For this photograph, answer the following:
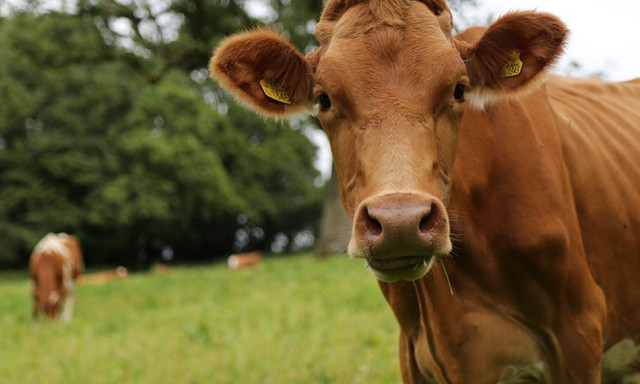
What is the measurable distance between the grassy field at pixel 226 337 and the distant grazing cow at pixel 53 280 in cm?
44

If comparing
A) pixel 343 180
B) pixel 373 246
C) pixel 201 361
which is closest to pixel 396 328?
pixel 201 361

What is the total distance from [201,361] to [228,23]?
12.2 meters

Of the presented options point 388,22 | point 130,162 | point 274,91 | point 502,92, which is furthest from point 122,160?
point 388,22

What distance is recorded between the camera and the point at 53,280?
47.4 feet

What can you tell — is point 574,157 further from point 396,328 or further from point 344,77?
point 396,328

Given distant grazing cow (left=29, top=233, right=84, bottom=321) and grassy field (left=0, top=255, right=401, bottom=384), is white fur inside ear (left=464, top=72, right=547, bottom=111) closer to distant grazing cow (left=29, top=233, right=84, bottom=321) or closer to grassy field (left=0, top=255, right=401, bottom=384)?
grassy field (left=0, top=255, right=401, bottom=384)

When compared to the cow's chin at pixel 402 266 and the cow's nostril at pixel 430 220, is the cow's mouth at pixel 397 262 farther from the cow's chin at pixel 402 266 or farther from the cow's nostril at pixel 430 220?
the cow's nostril at pixel 430 220

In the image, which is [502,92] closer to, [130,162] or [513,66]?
[513,66]

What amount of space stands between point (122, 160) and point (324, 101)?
33.2 meters

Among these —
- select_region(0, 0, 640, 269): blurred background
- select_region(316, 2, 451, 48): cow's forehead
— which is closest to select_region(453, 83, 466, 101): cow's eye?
select_region(316, 2, 451, 48): cow's forehead

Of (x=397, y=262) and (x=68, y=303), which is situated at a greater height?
(x=397, y=262)

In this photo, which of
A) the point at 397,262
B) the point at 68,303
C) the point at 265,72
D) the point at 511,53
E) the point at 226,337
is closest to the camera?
the point at 397,262

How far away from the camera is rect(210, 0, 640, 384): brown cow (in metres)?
2.53

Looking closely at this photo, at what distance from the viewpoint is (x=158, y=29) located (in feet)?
57.2
